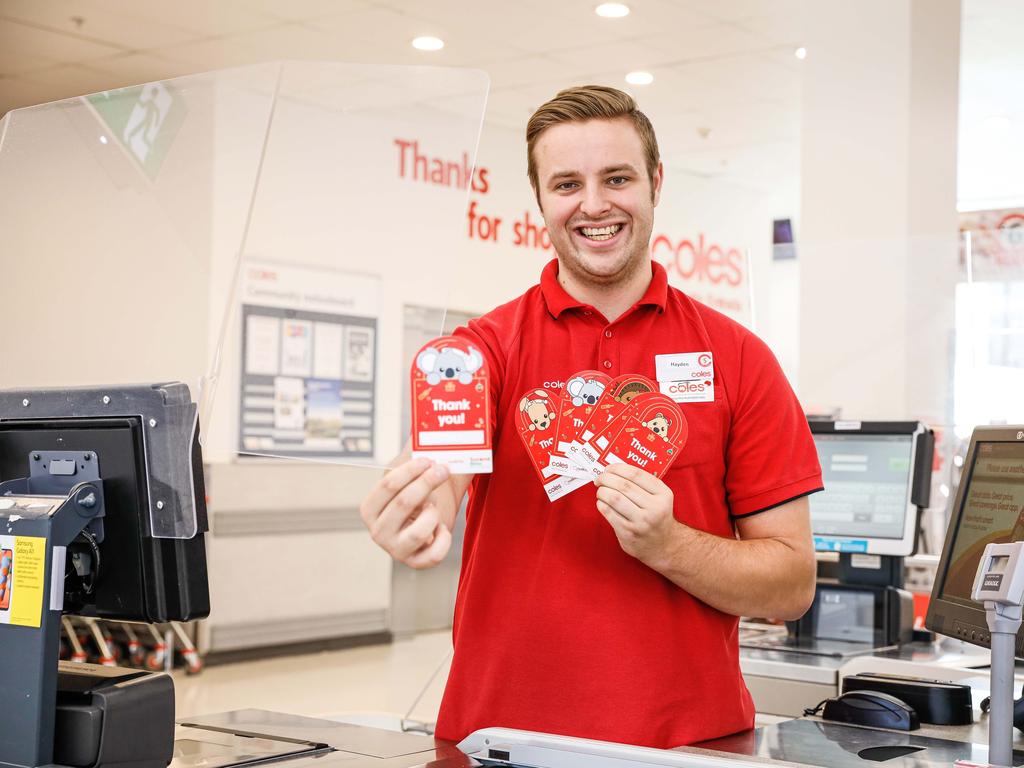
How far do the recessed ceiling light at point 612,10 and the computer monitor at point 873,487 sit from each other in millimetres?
3219

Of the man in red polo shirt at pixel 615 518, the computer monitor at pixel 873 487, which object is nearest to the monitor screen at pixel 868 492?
the computer monitor at pixel 873 487

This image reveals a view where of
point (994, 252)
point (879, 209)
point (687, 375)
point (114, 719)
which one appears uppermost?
point (879, 209)

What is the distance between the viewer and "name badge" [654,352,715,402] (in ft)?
6.29

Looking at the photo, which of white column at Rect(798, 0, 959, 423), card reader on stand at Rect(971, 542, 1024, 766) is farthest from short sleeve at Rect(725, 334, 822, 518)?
white column at Rect(798, 0, 959, 423)

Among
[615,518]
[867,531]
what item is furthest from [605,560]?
[867,531]

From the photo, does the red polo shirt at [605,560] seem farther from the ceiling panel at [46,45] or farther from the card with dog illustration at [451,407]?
the ceiling panel at [46,45]

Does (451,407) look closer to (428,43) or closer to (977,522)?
(977,522)

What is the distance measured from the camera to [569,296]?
2016mm

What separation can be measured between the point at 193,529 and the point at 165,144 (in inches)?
36.5

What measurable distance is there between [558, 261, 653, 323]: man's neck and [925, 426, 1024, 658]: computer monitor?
2.13 feet

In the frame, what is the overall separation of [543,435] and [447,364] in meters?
0.26

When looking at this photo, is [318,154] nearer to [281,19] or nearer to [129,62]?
[281,19]

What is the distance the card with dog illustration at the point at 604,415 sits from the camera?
1.76 meters

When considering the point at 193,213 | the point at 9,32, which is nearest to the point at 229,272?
the point at 193,213
